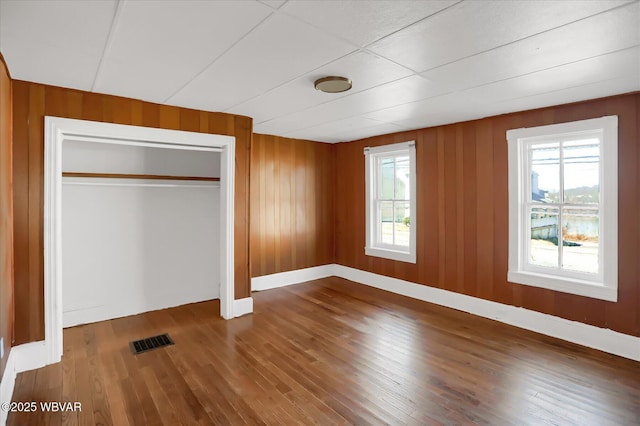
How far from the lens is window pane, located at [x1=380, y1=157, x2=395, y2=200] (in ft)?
17.8

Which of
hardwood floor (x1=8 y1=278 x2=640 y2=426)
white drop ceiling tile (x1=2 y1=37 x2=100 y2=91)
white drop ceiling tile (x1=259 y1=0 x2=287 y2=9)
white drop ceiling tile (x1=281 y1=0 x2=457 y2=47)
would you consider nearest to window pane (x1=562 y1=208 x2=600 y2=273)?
hardwood floor (x1=8 y1=278 x2=640 y2=426)

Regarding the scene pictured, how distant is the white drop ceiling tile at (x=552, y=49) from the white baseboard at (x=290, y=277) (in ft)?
12.3

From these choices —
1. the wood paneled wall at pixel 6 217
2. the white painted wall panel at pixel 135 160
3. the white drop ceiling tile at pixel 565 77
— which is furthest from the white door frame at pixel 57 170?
the white drop ceiling tile at pixel 565 77

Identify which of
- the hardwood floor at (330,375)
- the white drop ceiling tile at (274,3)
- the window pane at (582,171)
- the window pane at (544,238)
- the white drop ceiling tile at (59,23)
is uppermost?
the white drop ceiling tile at (59,23)

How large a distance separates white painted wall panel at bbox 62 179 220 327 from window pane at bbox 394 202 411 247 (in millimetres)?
2707

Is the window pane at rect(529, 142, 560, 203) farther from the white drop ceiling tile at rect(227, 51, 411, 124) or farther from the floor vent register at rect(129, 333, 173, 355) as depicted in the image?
the floor vent register at rect(129, 333, 173, 355)

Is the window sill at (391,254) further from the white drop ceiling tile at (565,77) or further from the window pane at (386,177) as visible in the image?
the white drop ceiling tile at (565,77)

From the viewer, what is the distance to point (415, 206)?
193 inches

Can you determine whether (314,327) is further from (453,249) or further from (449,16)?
(449,16)

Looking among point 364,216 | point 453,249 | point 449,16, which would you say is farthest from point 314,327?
point 449,16

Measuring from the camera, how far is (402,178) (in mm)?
5270

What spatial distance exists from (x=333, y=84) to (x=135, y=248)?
3.12 metres

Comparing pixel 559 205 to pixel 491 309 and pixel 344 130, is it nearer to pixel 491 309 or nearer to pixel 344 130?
pixel 491 309

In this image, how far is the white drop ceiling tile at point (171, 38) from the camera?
1.72 m
